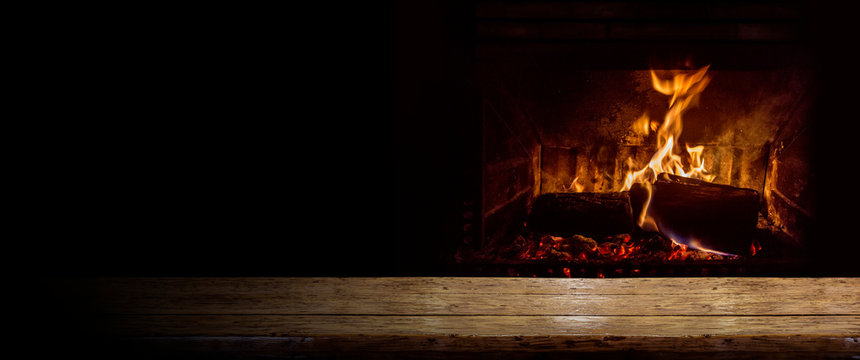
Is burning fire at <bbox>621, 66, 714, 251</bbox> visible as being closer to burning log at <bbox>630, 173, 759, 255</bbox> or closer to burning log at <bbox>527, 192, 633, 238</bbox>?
burning log at <bbox>630, 173, 759, 255</bbox>

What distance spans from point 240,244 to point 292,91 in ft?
2.34

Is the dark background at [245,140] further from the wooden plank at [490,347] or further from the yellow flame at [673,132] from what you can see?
the yellow flame at [673,132]

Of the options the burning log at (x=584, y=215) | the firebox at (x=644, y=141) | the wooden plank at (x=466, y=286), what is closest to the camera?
the wooden plank at (x=466, y=286)

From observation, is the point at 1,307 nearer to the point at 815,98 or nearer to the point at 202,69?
the point at 202,69

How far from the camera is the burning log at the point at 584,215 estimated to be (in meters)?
2.03

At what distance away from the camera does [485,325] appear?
126cm

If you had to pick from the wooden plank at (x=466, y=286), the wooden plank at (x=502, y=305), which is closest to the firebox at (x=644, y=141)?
the wooden plank at (x=466, y=286)

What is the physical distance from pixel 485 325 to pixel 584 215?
1015 millimetres

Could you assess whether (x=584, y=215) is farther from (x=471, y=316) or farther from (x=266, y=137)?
(x=266, y=137)

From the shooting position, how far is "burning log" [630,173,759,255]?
6.20 feet

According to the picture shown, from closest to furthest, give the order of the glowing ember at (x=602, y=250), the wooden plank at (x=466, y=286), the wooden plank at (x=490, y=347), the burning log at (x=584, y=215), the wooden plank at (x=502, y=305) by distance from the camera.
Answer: the wooden plank at (x=490, y=347), the wooden plank at (x=502, y=305), the wooden plank at (x=466, y=286), the glowing ember at (x=602, y=250), the burning log at (x=584, y=215)

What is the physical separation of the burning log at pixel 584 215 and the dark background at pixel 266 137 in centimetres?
54

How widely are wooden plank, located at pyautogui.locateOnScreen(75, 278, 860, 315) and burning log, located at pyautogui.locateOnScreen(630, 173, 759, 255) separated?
41 cm

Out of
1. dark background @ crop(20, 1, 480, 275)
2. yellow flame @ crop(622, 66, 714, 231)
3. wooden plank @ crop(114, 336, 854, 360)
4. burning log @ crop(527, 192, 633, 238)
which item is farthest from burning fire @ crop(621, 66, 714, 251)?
dark background @ crop(20, 1, 480, 275)
